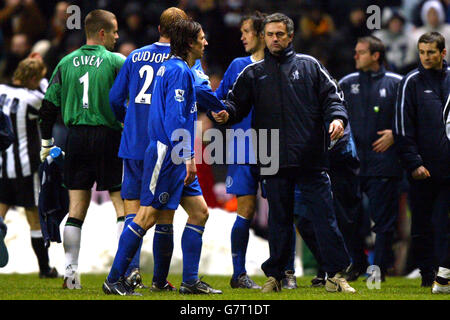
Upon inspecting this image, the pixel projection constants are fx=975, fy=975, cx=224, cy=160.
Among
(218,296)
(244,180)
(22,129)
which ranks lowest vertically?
(218,296)

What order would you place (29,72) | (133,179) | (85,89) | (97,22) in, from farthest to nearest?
(29,72) < (97,22) < (85,89) < (133,179)

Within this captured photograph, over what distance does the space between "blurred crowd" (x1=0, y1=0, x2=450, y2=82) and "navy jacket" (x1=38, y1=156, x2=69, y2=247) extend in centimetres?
581

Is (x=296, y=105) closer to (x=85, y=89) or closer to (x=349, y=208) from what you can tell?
(x=85, y=89)

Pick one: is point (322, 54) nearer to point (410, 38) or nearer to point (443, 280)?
point (410, 38)

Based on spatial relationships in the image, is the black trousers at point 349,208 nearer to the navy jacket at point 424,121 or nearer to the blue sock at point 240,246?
the navy jacket at point 424,121

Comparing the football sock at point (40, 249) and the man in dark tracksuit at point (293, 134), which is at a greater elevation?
the man in dark tracksuit at point (293, 134)

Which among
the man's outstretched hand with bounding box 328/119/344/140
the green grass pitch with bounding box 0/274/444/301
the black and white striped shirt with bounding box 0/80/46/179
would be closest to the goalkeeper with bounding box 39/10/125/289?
the green grass pitch with bounding box 0/274/444/301

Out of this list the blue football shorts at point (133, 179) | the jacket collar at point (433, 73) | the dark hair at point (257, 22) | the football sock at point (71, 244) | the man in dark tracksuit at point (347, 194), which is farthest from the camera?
the man in dark tracksuit at point (347, 194)

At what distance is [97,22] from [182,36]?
4.77 feet

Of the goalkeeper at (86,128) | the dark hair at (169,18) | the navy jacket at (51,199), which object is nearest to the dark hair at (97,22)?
the goalkeeper at (86,128)

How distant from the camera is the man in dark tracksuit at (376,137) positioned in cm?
1079

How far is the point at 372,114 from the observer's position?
1102 centimetres

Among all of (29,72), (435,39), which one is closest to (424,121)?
(435,39)

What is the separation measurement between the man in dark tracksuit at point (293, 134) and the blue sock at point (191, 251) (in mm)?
619
